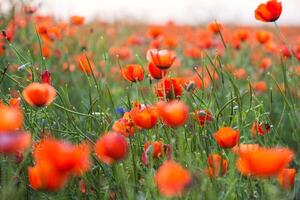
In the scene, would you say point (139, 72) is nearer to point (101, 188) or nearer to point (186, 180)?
point (101, 188)

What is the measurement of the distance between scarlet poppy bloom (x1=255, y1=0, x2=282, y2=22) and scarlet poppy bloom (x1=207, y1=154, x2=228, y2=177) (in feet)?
1.80

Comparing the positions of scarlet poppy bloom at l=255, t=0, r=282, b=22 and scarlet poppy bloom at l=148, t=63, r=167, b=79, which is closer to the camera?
scarlet poppy bloom at l=148, t=63, r=167, b=79

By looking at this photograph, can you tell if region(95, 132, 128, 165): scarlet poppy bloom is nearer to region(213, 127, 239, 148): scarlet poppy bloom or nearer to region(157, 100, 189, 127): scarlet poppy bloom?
region(157, 100, 189, 127): scarlet poppy bloom

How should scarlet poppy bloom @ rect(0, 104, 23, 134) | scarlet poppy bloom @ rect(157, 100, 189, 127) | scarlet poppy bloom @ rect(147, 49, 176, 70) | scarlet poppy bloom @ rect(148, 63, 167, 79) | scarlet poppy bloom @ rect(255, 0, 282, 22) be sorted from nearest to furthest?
scarlet poppy bloom @ rect(0, 104, 23, 134), scarlet poppy bloom @ rect(157, 100, 189, 127), scarlet poppy bloom @ rect(147, 49, 176, 70), scarlet poppy bloom @ rect(148, 63, 167, 79), scarlet poppy bloom @ rect(255, 0, 282, 22)

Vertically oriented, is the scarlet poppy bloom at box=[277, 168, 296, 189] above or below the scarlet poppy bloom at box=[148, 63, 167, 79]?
below

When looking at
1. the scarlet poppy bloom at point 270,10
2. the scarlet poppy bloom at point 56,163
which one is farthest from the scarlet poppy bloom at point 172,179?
the scarlet poppy bloom at point 270,10

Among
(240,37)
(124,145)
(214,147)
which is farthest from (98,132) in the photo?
(240,37)

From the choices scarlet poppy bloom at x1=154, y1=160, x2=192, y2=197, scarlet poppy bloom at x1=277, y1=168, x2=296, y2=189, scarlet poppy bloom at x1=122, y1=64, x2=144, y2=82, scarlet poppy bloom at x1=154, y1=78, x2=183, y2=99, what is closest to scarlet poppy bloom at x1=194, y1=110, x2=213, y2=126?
scarlet poppy bloom at x1=154, y1=78, x2=183, y2=99

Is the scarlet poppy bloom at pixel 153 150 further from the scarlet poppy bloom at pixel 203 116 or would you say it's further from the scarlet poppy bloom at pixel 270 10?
the scarlet poppy bloom at pixel 270 10

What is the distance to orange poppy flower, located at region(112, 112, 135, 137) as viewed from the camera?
1337mm

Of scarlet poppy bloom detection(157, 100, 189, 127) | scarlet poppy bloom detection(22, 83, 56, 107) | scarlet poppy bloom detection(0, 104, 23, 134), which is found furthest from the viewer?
scarlet poppy bloom detection(22, 83, 56, 107)

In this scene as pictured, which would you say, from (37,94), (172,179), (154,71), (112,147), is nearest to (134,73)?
(154,71)

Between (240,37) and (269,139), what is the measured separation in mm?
1808

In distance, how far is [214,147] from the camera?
1590 millimetres
